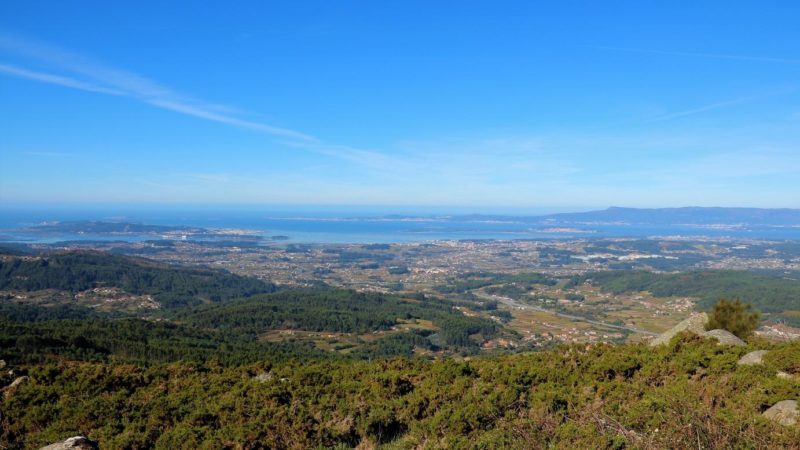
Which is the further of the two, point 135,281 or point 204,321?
point 135,281

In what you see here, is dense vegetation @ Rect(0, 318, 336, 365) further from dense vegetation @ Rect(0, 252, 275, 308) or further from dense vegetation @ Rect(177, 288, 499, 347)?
dense vegetation @ Rect(0, 252, 275, 308)

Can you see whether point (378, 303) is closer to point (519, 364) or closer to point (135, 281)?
point (135, 281)

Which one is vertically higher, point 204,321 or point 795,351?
point 795,351

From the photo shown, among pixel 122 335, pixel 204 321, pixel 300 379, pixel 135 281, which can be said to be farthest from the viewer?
pixel 135 281

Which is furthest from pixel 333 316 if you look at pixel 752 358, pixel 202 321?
pixel 752 358

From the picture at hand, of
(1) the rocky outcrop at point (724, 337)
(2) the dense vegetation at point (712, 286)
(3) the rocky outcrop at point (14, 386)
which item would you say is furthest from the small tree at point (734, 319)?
(2) the dense vegetation at point (712, 286)

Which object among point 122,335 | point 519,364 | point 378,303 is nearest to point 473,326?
point 378,303

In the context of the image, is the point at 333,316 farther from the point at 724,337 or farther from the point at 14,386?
the point at 724,337
